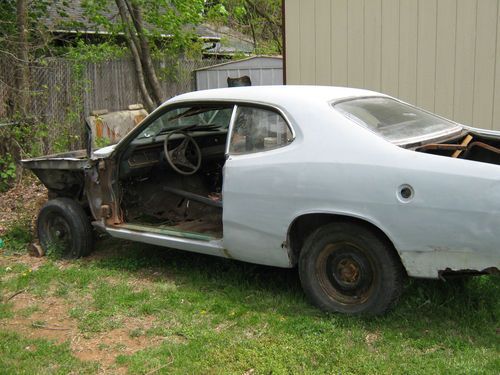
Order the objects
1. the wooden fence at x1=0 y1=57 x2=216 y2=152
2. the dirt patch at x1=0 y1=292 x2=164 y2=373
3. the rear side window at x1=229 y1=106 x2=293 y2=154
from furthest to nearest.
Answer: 1. the wooden fence at x1=0 y1=57 x2=216 y2=152
2. the rear side window at x1=229 y1=106 x2=293 y2=154
3. the dirt patch at x1=0 y1=292 x2=164 y2=373

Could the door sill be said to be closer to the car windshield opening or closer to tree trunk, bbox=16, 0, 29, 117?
the car windshield opening

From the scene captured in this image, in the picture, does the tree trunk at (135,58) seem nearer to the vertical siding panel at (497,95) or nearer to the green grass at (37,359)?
the vertical siding panel at (497,95)

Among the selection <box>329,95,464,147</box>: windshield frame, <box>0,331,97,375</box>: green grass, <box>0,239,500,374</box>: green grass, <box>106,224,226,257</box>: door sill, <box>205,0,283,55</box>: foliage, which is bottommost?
<box>0,331,97,375</box>: green grass

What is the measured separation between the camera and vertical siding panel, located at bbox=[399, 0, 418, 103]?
7.45m

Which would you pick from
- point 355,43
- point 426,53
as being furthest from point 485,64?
point 355,43

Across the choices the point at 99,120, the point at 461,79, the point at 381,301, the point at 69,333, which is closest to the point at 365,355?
the point at 381,301

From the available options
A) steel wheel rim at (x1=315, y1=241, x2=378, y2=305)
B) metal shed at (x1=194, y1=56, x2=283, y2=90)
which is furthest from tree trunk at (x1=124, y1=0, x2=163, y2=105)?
A: steel wheel rim at (x1=315, y1=241, x2=378, y2=305)

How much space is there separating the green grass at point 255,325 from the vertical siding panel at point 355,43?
3.64 m

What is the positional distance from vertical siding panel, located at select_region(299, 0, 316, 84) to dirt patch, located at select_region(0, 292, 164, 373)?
4.82 m

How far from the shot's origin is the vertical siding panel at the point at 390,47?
757 cm

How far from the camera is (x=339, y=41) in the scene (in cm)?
802

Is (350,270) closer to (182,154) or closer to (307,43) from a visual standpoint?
(182,154)

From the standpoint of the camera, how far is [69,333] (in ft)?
14.1

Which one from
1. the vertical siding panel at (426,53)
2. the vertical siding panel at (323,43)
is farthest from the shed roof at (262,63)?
the vertical siding panel at (426,53)
